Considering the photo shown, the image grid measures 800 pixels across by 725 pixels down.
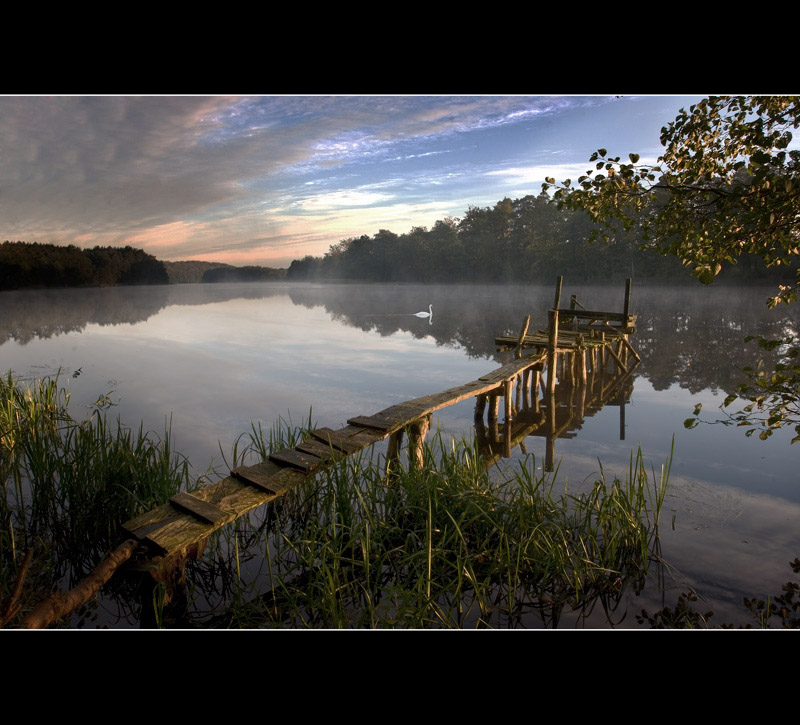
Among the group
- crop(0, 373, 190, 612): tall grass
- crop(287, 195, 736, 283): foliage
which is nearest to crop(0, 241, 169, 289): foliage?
crop(0, 373, 190, 612): tall grass

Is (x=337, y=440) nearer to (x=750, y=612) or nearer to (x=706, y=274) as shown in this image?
(x=706, y=274)

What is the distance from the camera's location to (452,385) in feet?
50.2

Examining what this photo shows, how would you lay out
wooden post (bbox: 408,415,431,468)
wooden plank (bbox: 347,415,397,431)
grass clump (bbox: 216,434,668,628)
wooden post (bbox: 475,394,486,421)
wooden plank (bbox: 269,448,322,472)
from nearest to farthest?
1. grass clump (bbox: 216,434,668,628)
2. wooden plank (bbox: 269,448,322,472)
3. wooden plank (bbox: 347,415,397,431)
4. wooden post (bbox: 408,415,431,468)
5. wooden post (bbox: 475,394,486,421)

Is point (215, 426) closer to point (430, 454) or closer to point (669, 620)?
point (430, 454)

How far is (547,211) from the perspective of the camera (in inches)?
1613

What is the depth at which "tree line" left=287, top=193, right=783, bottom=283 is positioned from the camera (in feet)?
122

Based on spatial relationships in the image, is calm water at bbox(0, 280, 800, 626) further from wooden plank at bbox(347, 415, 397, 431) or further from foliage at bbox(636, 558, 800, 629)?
wooden plank at bbox(347, 415, 397, 431)

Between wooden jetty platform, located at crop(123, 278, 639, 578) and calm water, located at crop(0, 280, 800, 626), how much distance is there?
34.5 inches

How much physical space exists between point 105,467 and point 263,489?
7.61 ft

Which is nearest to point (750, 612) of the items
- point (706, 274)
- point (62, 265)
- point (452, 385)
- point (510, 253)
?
point (706, 274)

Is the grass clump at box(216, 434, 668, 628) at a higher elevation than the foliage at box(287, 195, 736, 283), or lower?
lower

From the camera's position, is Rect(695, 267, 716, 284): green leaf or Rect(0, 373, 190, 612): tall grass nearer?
Rect(695, 267, 716, 284): green leaf
